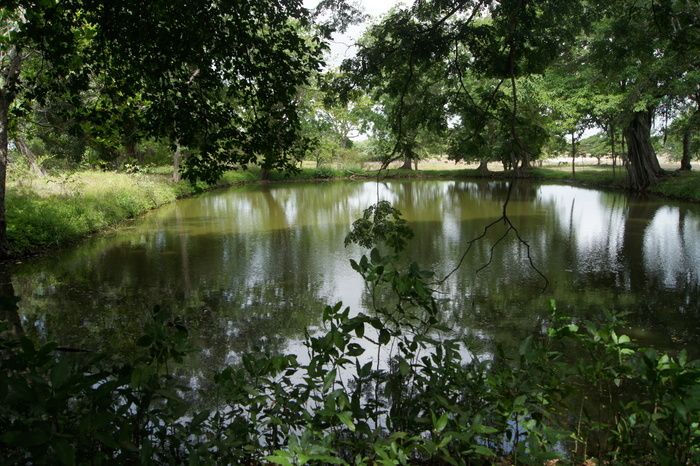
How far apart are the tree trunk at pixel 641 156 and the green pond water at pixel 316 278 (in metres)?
6.04

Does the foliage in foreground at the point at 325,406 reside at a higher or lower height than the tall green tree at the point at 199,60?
lower

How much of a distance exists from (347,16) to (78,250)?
9.83m

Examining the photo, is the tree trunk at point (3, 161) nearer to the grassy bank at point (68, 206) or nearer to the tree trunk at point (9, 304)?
the grassy bank at point (68, 206)

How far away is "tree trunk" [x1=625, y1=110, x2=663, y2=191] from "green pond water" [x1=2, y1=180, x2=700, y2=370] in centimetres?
604

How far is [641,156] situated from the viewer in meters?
23.9

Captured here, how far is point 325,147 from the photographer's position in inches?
1597

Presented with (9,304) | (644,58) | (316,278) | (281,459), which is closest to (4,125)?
(316,278)

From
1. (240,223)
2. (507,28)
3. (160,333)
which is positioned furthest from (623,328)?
(240,223)

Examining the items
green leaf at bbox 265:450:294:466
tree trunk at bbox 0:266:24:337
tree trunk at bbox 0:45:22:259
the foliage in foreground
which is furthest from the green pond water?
green leaf at bbox 265:450:294:466

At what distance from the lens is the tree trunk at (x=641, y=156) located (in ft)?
76.9

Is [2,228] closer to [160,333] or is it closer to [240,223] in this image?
[240,223]

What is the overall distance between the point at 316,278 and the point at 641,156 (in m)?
20.7

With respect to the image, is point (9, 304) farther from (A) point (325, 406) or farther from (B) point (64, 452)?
(A) point (325, 406)

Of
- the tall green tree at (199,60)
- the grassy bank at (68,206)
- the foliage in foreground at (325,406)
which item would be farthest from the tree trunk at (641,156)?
the foliage in foreground at (325,406)
